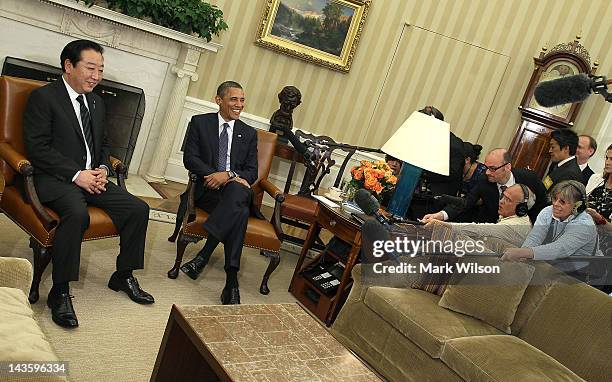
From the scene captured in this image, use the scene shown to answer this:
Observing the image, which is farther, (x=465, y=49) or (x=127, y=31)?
(x=465, y=49)

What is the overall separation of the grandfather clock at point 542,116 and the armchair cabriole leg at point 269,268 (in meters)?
3.93

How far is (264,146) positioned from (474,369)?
2.49 m

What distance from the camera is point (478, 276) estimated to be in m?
3.71

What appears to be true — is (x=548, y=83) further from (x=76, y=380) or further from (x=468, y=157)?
(x=468, y=157)

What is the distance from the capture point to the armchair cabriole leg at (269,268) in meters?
4.43

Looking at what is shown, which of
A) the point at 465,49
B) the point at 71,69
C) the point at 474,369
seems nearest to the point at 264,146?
the point at 71,69

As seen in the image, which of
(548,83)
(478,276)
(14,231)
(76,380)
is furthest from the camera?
(14,231)

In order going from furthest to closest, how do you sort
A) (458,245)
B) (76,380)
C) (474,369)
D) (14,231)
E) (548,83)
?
(14,231) → (458,245) → (474,369) → (76,380) → (548,83)

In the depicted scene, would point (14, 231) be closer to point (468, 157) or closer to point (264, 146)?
point (264, 146)

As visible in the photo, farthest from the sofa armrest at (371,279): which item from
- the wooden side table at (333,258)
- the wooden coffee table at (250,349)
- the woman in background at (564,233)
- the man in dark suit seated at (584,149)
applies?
the man in dark suit seated at (584,149)

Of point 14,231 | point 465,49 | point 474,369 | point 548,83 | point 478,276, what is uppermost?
point 465,49

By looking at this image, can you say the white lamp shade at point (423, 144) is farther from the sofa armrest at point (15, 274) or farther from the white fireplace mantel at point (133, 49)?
the white fireplace mantel at point (133, 49)

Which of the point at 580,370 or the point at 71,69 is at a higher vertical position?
the point at 71,69

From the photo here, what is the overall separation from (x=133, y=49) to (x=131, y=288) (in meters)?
3.11
